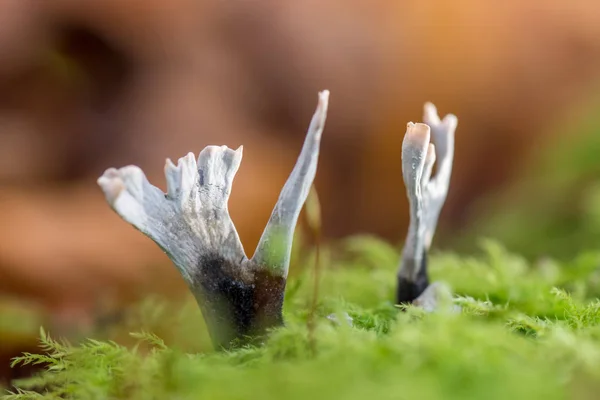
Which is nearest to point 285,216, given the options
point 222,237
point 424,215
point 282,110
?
point 222,237

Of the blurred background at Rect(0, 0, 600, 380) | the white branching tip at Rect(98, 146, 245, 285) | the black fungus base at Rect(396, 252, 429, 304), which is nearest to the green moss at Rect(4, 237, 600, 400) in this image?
the black fungus base at Rect(396, 252, 429, 304)

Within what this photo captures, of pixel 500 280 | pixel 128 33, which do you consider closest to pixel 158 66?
pixel 128 33

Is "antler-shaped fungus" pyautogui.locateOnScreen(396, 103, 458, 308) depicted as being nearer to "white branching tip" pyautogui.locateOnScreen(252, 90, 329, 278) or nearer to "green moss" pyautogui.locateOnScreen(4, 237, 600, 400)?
"green moss" pyautogui.locateOnScreen(4, 237, 600, 400)

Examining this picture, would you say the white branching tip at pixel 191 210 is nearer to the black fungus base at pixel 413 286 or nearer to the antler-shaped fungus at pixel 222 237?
the antler-shaped fungus at pixel 222 237

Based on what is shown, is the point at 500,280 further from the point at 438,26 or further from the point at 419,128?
the point at 438,26

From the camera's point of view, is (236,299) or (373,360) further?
(236,299)

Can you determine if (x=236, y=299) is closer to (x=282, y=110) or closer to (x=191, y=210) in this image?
(x=191, y=210)

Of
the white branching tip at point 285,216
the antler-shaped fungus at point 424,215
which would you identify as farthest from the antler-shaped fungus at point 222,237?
the antler-shaped fungus at point 424,215
